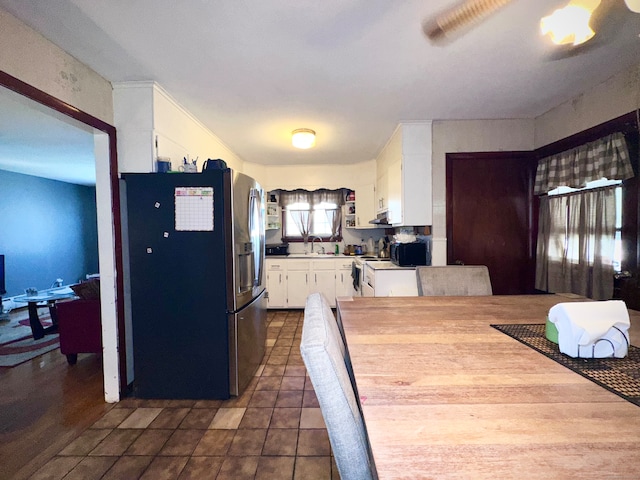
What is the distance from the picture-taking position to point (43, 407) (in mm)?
2195

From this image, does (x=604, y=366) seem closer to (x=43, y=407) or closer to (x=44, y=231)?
(x=43, y=407)

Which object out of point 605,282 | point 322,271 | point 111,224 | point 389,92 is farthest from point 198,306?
point 605,282

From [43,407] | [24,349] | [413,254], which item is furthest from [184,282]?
[24,349]

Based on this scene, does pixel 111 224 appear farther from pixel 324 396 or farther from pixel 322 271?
pixel 322 271

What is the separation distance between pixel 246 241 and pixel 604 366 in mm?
2109

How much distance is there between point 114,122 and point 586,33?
2.84 metres

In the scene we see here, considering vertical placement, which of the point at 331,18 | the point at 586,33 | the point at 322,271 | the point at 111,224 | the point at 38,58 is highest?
the point at 331,18

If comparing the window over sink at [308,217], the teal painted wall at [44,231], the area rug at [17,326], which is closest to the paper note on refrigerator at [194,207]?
the window over sink at [308,217]

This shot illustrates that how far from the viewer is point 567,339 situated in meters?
1.01

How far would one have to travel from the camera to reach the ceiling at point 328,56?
59.9 inches

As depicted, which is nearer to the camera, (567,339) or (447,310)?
(567,339)

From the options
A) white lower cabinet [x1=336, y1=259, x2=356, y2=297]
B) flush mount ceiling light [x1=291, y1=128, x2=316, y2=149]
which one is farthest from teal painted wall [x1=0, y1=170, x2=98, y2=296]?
white lower cabinet [x1=336, y1=259, x2=356, y2=297]

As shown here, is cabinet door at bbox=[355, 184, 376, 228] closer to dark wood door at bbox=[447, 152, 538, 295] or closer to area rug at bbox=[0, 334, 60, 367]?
dark wood door at bbox=[447, 152, 538, 295]

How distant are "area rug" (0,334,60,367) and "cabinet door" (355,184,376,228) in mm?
4195
